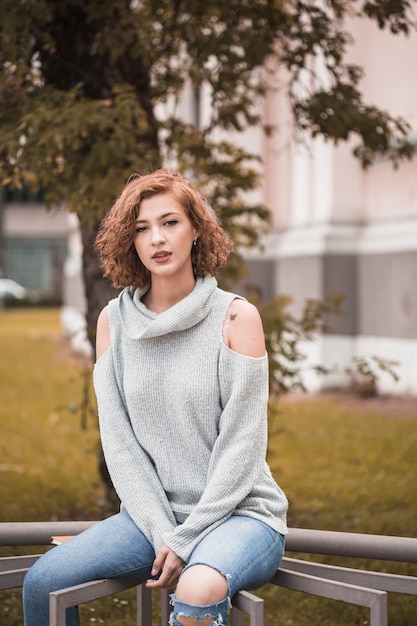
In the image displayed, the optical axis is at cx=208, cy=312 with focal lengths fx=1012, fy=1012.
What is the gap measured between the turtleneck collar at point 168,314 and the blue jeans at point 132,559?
54 centimetres

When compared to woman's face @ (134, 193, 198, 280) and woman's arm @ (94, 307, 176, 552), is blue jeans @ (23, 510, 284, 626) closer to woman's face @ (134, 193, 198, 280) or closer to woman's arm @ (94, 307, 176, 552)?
woman's arm @ (94, 307, 176, 552)

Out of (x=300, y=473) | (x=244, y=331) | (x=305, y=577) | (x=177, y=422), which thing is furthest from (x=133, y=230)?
(x=300, y=473)

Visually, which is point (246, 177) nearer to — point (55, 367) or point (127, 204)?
point (127, 204)

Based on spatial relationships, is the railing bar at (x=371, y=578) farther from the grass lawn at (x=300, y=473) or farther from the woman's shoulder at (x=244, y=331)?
the grass lawn at (x=300, y=473)

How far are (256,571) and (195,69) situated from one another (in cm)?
414

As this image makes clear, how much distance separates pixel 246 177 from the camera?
19.7ft

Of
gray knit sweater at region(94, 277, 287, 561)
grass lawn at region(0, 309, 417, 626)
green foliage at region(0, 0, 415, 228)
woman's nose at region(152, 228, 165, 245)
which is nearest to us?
gray knit sweater at region(94, 277, 287, 561)

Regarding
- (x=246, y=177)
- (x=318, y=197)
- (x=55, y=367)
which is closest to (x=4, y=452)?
(x=246, y=177)

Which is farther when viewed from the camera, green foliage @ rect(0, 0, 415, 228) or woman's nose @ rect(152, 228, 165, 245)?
green foliage @ rect(0, 0, 415, 228)

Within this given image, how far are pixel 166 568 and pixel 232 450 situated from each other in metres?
0.35

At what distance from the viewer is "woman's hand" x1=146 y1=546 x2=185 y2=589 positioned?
8.57 feet

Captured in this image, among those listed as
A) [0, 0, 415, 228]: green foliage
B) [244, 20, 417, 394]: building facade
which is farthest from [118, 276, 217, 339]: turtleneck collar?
[244, 20, 417, 394]: building facade

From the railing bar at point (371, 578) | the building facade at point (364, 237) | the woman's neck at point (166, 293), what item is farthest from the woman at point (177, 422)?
the building facade at point (364, 237)

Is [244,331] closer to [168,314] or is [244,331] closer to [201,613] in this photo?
[168,314]
